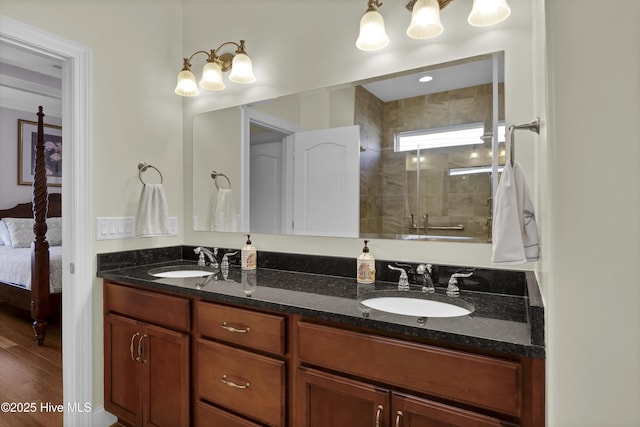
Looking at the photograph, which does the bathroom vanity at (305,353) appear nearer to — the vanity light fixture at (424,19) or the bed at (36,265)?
the vanity light fixture at (424,19)

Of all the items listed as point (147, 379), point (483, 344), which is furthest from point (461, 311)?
point (147, 379)

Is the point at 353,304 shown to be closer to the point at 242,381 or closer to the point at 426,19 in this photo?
the point at 242,381

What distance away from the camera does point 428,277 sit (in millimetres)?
1500

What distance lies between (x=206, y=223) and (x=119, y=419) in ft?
4.01

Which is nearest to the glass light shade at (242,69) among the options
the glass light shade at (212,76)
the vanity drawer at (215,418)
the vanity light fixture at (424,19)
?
the glass light shade at (212,76)

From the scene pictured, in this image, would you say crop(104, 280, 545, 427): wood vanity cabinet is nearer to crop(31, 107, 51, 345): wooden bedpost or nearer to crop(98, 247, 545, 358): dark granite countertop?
crop(98, 247, 545, 358): dark granite countertop

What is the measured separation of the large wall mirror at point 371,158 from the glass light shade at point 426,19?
15 centimetres

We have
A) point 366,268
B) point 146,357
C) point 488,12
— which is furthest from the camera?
point 146,357

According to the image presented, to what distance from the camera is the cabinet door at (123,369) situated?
179 cm

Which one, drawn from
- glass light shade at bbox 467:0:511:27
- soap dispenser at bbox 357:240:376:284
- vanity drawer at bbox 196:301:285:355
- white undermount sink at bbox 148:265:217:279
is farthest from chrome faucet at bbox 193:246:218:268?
glass light shade at bbox 467:0:511:27

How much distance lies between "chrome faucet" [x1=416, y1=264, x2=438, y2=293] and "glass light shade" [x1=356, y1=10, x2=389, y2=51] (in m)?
→ 1.03

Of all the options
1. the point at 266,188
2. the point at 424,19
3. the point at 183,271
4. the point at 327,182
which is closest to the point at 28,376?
the point at 183,271

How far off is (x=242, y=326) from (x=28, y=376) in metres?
2.23

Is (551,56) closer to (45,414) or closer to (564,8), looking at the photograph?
(564,8)
